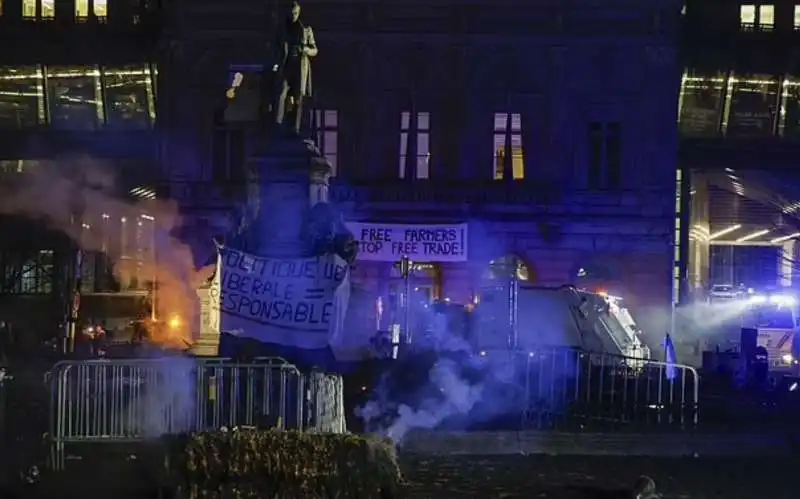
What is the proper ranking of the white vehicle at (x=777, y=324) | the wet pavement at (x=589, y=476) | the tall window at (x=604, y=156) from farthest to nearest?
the white vehicle at (x=777, y=324) → the tall window at (x=604, y=156) → the wet pavement at (x=589, y=476)

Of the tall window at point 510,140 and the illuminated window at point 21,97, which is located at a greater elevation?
the illuminated window at point 21,97

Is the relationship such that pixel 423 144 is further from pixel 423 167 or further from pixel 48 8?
pixel 48 8

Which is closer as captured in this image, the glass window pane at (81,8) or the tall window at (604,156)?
the tall window at (604,156)

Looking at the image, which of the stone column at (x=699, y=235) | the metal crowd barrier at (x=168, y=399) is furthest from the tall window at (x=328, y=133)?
the metal crowd barrier at (x=168, y=399)

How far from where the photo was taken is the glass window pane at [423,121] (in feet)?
126

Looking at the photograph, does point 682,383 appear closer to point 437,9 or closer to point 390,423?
point 390,423

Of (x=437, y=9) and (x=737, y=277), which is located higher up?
(x=437, y=9)

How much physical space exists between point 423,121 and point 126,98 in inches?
406

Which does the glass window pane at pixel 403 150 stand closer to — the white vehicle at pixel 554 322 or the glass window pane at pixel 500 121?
the glass window pane at pixel 500 121

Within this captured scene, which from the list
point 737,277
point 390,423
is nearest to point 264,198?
point 390,423

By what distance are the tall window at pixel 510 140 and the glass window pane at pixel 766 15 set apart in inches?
405

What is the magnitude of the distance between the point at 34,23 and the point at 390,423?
1080 inches

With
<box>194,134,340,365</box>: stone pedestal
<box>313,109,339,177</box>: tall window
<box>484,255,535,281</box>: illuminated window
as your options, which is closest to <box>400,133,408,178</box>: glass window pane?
<box>313,109,339,177</box>: tall window

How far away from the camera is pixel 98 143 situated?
40875 mm
